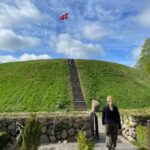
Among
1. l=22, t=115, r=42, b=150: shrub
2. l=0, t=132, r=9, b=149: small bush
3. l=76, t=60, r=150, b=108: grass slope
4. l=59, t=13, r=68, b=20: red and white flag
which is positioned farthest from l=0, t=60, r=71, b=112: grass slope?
l=22, t=115, r=42, b=150: shrub

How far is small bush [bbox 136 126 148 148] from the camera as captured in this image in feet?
35.9

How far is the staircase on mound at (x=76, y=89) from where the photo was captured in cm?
2912

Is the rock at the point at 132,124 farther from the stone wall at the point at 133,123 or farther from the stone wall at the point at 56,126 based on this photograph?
the stone wall at the point at 56,126

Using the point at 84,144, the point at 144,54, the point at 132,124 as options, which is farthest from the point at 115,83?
the point at 144,54

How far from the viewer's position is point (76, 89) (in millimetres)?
34344

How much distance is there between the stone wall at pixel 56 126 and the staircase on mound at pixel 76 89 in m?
15.8

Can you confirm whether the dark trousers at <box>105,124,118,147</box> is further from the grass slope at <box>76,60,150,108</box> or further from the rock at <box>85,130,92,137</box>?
the grass slope at <box>76,60,150,108</box>

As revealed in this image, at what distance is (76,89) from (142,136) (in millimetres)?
23320

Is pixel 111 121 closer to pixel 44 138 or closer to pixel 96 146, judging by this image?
pixel 96 146

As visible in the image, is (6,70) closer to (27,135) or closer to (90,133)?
(90,133)

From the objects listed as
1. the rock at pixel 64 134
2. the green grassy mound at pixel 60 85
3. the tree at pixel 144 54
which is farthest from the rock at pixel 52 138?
the tree at pixel 144 54

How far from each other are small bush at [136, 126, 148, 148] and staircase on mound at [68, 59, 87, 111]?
16.4 meters

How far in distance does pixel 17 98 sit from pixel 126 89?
13830 mm

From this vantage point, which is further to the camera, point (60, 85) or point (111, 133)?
point (60, 85)
